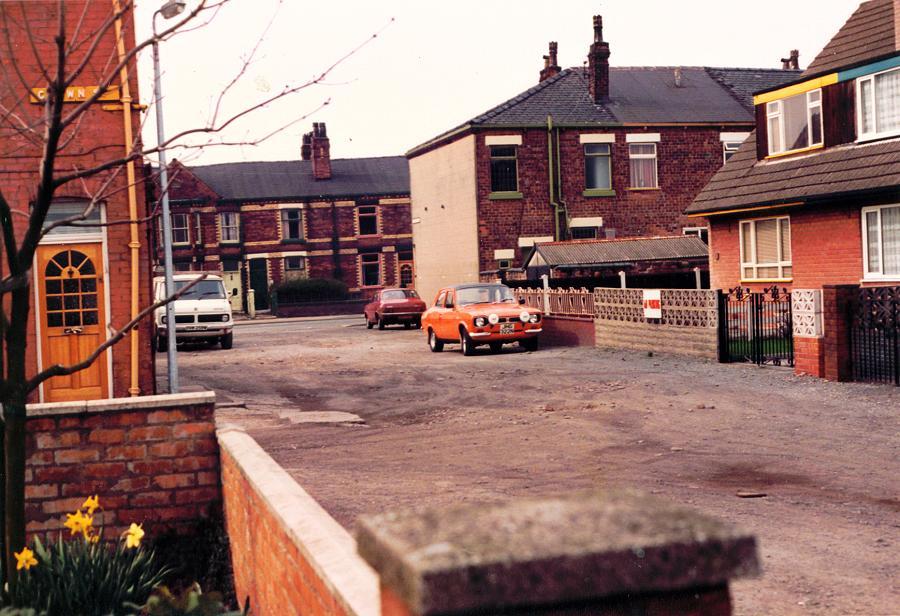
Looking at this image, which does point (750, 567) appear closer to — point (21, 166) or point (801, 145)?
point (21, 166)

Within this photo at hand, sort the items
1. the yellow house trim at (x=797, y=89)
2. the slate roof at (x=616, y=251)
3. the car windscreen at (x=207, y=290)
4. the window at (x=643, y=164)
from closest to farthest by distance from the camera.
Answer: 1. the yellow house trim at (x=797, y=89)
2. the car windscreen at (x=207, y=290)
3. the slate roof at (x=616, y=251)
4. the window at (x=643, y=164)

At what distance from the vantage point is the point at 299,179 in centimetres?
6456

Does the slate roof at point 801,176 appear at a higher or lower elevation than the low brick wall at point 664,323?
higher

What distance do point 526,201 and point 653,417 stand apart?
2594 cm

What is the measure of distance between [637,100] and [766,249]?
1464 cm

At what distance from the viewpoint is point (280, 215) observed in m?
62.9

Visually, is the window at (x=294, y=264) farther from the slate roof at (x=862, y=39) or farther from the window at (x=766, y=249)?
the slate roof at (x=862, y=39)

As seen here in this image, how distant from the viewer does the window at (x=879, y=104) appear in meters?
23.7

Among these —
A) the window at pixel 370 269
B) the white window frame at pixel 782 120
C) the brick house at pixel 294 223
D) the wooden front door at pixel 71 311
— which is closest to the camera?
the wooden front door at pixel 71 311

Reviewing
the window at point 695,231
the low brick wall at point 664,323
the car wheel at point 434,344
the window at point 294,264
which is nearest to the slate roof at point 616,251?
the window at point 695,231

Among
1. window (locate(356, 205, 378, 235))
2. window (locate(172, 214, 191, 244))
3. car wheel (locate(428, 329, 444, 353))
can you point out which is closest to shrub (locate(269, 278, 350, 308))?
window (locate(356, 205, 378, 235))

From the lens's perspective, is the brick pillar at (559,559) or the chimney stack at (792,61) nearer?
the brick pillar at (559,559)

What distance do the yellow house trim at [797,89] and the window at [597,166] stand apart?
39.1ft

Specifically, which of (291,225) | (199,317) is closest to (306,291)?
(291,225)
